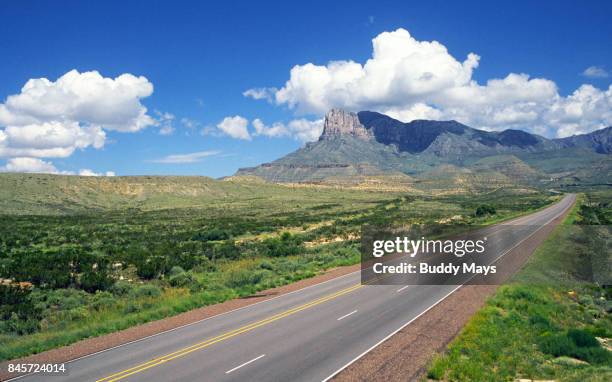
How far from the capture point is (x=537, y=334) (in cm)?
1609

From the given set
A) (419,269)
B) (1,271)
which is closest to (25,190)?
(1,271)

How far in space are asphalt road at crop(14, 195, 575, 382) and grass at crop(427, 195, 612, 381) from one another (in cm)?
276

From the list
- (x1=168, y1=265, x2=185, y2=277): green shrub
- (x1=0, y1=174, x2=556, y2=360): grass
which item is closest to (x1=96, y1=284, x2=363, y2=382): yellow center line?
(x1=0, y1=174, x2=556, y2=360): grass

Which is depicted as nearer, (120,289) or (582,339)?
(582,339)

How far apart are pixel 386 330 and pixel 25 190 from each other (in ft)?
447

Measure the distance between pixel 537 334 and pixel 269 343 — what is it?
32.8 ft

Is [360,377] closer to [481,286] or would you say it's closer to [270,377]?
[270,377]

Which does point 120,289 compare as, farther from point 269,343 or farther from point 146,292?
point 269,343

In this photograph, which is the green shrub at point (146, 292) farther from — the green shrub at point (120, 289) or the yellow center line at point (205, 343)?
the yellow center line at point (205, 343)

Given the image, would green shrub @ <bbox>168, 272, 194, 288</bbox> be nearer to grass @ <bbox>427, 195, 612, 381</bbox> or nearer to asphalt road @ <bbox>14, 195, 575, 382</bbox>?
asphalt road @ <bbox>14, 195, 575, 382</bbox>

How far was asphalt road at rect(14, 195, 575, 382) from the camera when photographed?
12.0 metres

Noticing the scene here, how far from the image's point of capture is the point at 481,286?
24.1 m

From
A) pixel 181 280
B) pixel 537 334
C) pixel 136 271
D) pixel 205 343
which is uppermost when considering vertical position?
pixel 205 343

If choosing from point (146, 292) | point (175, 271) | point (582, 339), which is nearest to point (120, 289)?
point (146, 292)
